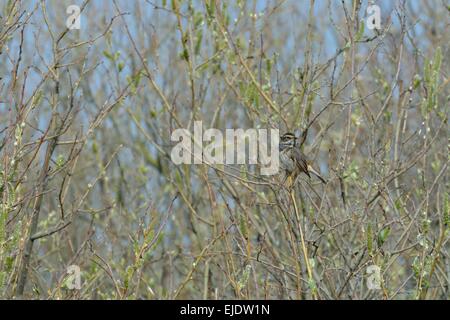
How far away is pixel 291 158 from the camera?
22.0 feet

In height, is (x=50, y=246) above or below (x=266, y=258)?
above

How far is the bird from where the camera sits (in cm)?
658

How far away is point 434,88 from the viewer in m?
6.61

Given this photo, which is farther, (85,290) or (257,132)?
(257,132)

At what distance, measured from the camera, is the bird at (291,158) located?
6.58 metres

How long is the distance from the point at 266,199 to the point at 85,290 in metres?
1.80

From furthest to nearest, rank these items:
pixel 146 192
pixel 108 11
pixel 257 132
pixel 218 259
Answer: pixel 108 11 < pixel 146 192 < pixel 218 259 < pixel 257 132

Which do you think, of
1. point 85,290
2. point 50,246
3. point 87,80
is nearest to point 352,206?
point 85,290

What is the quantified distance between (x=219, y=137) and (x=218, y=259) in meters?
1.12

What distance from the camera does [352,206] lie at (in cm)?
688

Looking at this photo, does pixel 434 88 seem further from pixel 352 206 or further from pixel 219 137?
pixel 219 137
